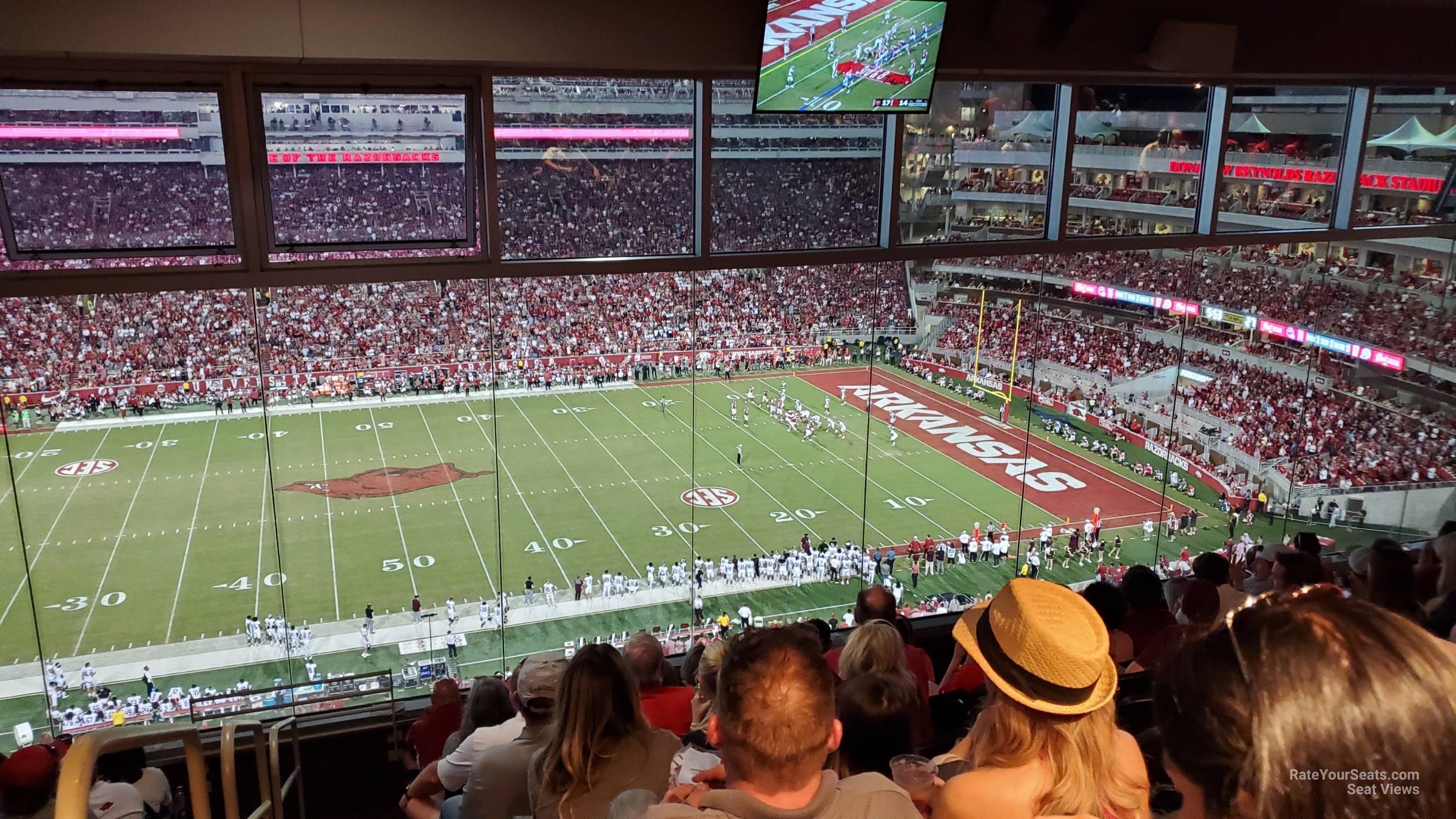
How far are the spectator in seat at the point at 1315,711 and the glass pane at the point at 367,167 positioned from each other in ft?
14.4

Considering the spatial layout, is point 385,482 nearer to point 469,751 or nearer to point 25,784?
point 469,751

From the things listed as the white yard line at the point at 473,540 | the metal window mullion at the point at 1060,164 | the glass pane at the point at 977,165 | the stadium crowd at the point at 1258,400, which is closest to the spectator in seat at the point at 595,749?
the glass pane at the point at 977,165

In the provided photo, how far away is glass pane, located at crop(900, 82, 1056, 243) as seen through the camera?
5555 millimetres

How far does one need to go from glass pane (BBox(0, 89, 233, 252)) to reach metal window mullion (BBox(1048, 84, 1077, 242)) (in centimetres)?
393

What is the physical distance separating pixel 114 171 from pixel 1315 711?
4.91 metres

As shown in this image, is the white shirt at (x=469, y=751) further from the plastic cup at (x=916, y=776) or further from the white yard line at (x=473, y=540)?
the white yard line at (x=473, y=540)

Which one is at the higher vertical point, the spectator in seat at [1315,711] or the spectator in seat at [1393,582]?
the spectator in seat at [1315,711]

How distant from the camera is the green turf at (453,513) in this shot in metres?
8.23

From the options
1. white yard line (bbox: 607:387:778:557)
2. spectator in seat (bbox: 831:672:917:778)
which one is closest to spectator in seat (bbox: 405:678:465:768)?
spectator in seat (bbox: 831:672:917:778)

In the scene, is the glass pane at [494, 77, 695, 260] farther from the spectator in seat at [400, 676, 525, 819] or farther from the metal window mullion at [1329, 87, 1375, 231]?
the metal window mullion at [1329, 87, 1375, 231]

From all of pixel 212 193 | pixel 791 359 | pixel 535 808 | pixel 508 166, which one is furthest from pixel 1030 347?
pixel 535 808

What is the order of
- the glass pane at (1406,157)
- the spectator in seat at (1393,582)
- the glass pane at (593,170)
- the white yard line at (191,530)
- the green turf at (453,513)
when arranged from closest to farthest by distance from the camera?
the spectator in seat at (1393,582), the glass pane at (593,170), the glass pane at (1406,157), the white yard line at (191,530), the green turf at (453,513)

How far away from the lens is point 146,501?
9258 millimetres

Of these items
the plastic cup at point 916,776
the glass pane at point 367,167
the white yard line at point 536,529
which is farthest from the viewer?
the white yard line at point 536,529
